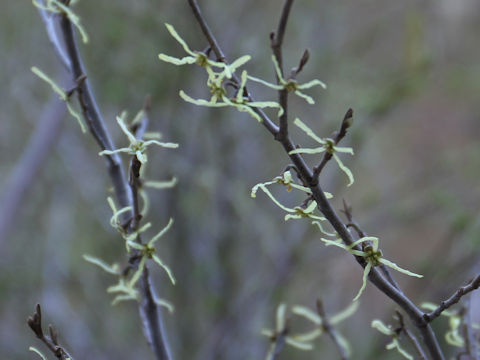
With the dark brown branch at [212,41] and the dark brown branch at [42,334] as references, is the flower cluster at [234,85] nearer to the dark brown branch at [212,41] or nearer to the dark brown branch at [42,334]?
the dark brown branch at [212,41]

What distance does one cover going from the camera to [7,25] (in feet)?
6.51

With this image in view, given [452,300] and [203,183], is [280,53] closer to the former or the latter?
[452,300]

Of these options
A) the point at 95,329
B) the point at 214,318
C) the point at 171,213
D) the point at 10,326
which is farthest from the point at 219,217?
the point at 10,326

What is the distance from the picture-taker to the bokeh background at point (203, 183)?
4.83ft

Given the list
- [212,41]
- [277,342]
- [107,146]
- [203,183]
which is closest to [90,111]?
[107,146]

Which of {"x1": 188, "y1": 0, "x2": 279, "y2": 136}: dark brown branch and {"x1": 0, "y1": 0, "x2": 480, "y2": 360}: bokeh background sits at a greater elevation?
{"x1": 0, "y1": 0, "x2": 480, "y2": 360}: bokeh background

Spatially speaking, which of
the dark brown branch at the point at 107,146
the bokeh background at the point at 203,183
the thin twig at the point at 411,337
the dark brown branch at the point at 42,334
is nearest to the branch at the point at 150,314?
the dark brown branch at the point at 107,146

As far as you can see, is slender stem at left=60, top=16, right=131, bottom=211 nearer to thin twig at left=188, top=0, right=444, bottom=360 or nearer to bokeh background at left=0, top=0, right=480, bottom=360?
thin twig at left=188, top=0, right=444, bottom=360

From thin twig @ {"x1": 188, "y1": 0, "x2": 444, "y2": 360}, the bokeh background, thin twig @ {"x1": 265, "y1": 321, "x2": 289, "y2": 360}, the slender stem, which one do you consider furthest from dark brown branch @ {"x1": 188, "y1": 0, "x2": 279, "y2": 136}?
the bokeh background

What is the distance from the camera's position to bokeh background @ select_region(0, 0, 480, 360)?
1474mm

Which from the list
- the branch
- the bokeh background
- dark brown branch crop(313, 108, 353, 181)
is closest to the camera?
dark brown branch crop(313, 108, 353, 181)

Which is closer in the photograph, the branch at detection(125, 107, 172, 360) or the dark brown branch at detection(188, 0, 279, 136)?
the dark brown branch at detection(188, 0, 279, 136)

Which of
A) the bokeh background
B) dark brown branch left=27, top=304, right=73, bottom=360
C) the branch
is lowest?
dark brown branch left=27, top=304, right=73, bottom=360

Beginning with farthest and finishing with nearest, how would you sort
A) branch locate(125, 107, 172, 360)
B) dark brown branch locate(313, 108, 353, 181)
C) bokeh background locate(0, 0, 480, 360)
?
1. bokeh background locate(0, 0, 480, 360)
2. branch locate(125, 107, 172, 360)
3. dark brown branch locate(313, 108, 353, 181)
